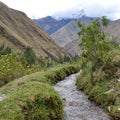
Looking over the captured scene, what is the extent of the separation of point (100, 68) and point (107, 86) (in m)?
6.88

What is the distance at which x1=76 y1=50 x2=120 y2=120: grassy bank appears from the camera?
3078 cm

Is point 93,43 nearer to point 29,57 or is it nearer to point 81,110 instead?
point 81,110

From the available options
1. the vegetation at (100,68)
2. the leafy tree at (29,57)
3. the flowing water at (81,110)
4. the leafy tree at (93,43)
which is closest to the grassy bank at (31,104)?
the flowing water at (81,110)

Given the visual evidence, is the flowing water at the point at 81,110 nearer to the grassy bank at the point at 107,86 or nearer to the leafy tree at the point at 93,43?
the grassy bank at the point at 107,86

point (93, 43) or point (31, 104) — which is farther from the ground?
point (31, 104)

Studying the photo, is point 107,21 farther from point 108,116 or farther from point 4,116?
point 4,116

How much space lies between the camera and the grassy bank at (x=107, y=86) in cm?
3078

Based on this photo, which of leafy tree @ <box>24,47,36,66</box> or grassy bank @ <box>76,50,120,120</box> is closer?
grassy bank @ <box>76,50,120,120</box>

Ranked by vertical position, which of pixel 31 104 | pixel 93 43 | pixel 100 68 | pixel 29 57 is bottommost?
pixel 29 57

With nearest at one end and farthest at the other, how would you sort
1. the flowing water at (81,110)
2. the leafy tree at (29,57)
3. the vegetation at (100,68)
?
the flowing water at (81,110) → the vegetation at (100,68) → the leafy tree at (29,57)

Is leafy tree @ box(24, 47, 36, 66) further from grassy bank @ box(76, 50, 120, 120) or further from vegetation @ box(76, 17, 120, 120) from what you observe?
grassy bank @ box(76, 50, 120, 120)

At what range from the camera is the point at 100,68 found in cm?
4319

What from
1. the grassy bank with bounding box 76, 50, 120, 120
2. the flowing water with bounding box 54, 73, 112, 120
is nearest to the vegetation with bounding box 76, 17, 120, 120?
the grassy bank with bounding box 76, 50, 120, 120

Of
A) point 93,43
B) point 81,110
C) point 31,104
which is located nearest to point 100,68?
point 93,43
